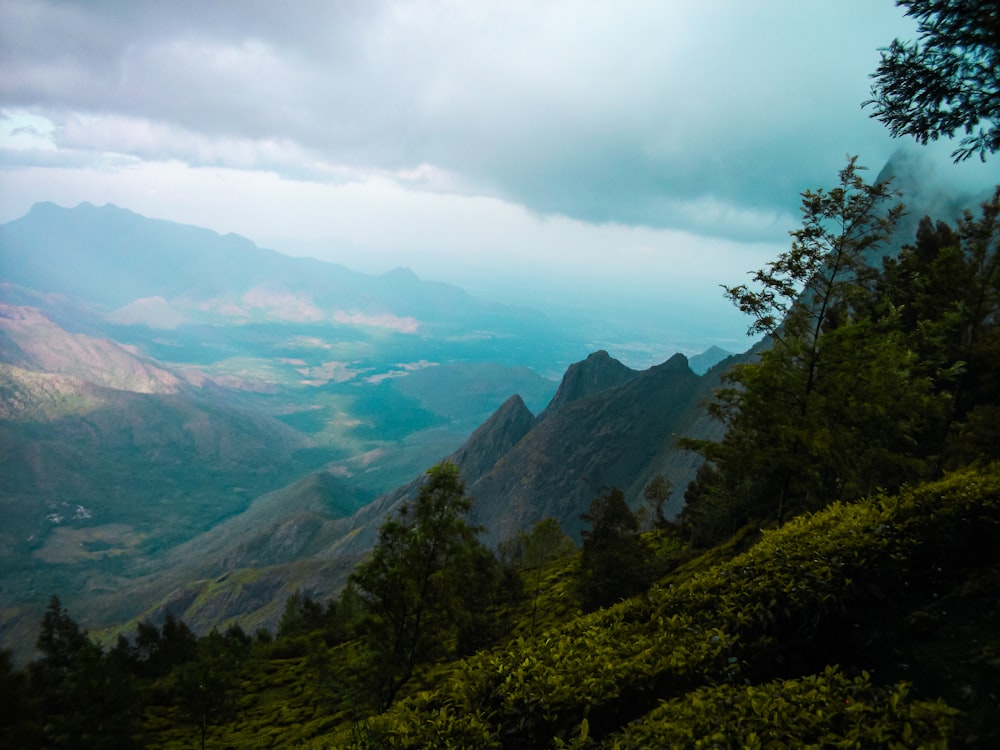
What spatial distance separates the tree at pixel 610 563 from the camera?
2981cm

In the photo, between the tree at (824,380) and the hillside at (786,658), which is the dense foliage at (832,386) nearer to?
the tree at (824,380)

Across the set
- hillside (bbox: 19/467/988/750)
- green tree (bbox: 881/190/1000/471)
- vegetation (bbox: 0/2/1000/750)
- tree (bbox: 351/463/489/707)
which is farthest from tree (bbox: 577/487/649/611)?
hillside (bbox: 19/467/988/750)

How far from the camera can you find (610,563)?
3025 cm

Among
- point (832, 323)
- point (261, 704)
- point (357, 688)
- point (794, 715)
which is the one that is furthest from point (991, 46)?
point (261, 704)

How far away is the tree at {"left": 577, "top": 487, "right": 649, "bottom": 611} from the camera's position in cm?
2981

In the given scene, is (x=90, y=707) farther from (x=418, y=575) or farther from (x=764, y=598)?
(x=764, y=598)

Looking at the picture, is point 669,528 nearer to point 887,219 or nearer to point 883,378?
point 883,378

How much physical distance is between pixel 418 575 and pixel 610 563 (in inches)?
452

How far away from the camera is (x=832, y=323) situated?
33.9 metres

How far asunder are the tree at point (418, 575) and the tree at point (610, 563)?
8566 mm

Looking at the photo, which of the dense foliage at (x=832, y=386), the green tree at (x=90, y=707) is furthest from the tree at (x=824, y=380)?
the green tree at (x=90, y=707)

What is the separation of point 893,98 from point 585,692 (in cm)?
1391

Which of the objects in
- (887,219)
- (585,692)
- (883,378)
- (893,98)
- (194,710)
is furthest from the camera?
(194,710)

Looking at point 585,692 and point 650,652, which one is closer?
point 585,692
